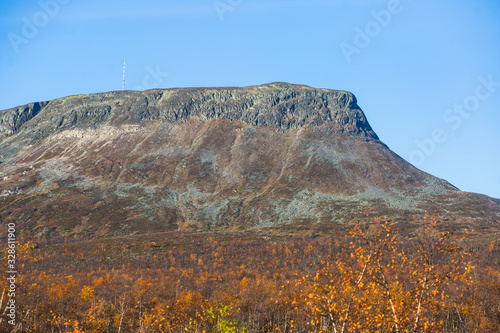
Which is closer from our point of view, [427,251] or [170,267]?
[427,251]

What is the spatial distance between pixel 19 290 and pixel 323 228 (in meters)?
147

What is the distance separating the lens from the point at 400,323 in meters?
19.0

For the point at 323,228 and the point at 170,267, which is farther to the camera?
the point at 323,228

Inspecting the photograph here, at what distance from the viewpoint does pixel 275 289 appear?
7438 centimetres

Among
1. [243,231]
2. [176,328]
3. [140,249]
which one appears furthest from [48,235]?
[176,328]

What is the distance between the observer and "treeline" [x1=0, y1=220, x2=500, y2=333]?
18953 mm

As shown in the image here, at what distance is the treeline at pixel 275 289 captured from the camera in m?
19.0

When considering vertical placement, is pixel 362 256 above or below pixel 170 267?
above

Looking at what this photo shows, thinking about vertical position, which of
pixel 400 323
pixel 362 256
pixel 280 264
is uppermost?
pixel 362 256

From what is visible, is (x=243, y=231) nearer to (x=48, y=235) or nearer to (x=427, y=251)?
(x=48, y=235)

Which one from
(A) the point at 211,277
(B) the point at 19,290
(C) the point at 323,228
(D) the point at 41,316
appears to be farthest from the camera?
(C) the point at 323,228

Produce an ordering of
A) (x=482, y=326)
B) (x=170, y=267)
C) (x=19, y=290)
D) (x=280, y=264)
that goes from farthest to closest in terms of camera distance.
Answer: (x=280, y=264) → (x=170, y=267) → (x=19, y=290) → (x=482, y=326)

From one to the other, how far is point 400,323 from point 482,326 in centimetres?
3355

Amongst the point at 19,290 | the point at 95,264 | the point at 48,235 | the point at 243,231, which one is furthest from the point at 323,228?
the point at 19,290
